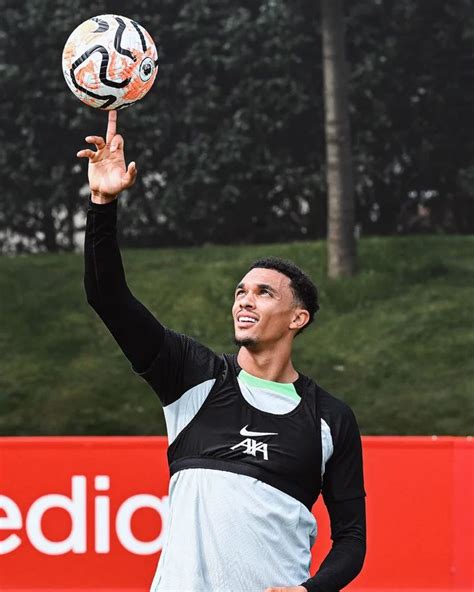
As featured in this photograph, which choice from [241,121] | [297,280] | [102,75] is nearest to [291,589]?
[297,280]

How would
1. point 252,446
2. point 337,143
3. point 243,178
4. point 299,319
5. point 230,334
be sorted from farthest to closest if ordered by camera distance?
point 243,178
point 337,143
point 230,334
point 299,319
point 252,446

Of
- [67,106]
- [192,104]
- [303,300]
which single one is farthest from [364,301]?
[303,300]

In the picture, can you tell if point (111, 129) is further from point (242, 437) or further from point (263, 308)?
point (242, 437)

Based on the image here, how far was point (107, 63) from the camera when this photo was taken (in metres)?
4.12

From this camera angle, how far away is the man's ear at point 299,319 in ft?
13.3

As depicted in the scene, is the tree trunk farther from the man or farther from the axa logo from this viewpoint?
the axa logo

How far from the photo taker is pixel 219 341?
16203mm

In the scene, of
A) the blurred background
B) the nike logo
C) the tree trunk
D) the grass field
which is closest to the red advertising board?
the nike logo

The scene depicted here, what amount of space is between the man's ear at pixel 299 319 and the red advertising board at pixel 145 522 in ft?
14.6

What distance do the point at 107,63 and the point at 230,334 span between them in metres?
12.3

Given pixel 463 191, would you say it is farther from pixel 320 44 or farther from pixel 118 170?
pixel 118 170

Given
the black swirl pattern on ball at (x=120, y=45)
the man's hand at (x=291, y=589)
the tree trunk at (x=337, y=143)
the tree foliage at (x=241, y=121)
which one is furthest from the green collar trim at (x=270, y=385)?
the tree foliage at (x=241, y=121)

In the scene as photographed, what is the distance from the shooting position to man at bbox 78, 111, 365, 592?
362 centimetres

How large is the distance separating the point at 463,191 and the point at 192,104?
444 cm
